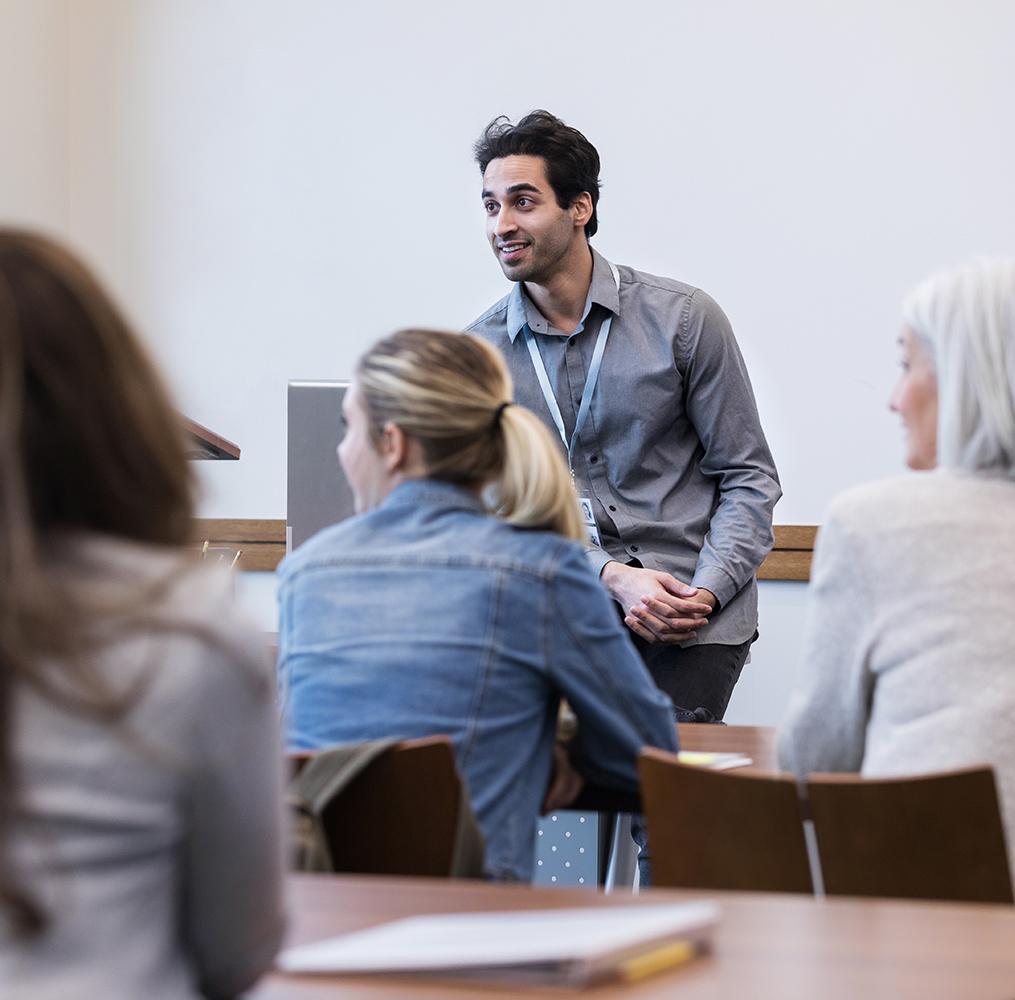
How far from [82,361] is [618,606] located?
2504 millimetres

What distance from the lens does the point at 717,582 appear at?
3.24 m

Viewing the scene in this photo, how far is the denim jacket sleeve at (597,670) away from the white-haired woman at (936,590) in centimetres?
19

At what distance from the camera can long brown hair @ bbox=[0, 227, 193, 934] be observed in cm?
82

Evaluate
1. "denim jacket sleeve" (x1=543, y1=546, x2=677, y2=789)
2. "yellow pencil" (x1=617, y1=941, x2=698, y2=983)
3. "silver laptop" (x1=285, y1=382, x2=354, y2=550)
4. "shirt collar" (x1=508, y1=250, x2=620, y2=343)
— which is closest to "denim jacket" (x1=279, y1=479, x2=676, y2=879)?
"denim jacket sleeve" (x1=543, y1=546, x2=677, y2=789)

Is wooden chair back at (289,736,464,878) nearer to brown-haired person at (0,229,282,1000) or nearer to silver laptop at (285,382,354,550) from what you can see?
brown-haired person at (0,229,282,1000)

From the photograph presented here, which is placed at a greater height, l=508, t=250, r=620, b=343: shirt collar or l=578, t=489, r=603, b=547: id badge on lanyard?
l=508, t=250, r=620, b=343: shirt collar

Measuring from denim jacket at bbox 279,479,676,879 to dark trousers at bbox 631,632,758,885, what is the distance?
1286mm

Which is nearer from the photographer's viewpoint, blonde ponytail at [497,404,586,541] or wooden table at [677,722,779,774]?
blonde ponytail at [497,404,586,541]

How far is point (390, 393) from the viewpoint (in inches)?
81.2

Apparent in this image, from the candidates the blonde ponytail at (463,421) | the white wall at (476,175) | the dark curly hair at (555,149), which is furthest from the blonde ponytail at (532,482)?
the white wall at (476,175)

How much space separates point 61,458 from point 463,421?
Result: 1.23 metres

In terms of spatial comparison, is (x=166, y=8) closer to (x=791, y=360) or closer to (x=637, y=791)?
(x=791, y=360)

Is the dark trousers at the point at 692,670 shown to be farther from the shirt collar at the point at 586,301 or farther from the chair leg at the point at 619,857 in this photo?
the shirt collar at the point at 586,301

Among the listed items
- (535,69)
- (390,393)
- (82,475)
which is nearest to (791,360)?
(535,69)
